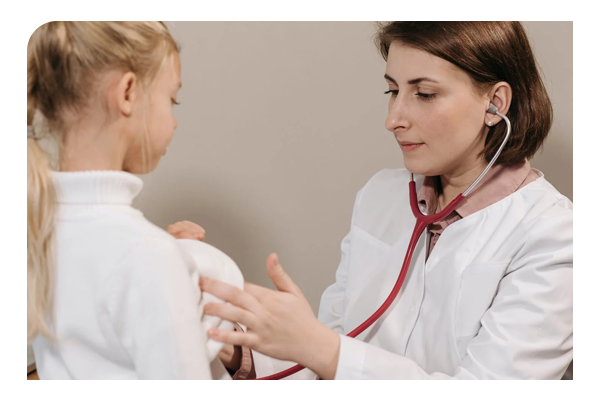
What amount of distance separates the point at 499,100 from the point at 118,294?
88cm

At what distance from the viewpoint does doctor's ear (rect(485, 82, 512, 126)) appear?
1.26 m

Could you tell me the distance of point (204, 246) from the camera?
39.4 inches

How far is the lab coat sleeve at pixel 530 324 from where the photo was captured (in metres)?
1.12

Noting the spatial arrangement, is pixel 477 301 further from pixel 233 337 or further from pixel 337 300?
pixel 233 337

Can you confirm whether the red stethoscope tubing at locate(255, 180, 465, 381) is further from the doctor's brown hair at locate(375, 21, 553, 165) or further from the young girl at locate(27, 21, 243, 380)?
the young girl at locate(27, 21, 243, 380)

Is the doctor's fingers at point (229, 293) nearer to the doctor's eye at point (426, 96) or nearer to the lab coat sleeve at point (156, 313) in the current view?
the lab coat sleeve at point (156, 313)

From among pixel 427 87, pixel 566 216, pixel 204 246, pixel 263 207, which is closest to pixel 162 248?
pixel 204 246

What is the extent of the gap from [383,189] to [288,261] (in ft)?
1.59

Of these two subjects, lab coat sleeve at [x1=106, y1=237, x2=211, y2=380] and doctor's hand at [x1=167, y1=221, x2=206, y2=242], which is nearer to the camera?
lab coat sleeve at [x1=106, y1=237, x2=211, y2=380]

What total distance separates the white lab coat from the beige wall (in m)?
0.46

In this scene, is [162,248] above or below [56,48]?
below

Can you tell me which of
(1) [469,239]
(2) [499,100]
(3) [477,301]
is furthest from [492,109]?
(3) [477,301]

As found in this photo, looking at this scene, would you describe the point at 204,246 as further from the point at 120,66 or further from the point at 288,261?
the point at 288,261

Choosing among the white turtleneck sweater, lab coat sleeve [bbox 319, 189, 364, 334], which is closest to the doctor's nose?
lab coat sleeve [bbox 319, 189, 364, 334]
